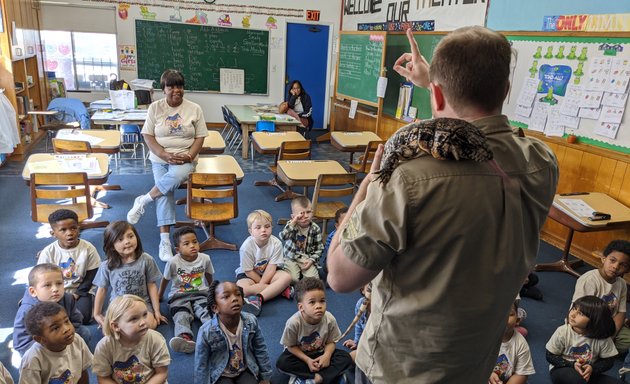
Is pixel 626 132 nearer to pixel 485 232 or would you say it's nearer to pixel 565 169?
pixel 565 169

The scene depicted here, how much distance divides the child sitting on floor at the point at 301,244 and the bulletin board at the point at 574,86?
1.98 metres

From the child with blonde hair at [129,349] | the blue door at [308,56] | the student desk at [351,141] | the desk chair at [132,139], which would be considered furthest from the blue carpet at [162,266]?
the blue door at [308,56]

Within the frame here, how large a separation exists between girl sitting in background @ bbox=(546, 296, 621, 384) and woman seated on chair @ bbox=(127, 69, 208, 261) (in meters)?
2.67

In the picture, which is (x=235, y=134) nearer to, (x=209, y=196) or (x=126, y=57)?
(x=126, y=57)

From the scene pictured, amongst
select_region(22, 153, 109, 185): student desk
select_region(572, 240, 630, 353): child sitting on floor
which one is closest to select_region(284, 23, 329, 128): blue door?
select_region(22, 153, 109, 185): student desk

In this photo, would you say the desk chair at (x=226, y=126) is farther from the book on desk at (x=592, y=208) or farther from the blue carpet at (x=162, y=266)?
the book on desk at (x=592, y=208)

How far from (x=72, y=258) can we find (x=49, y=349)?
101 cm

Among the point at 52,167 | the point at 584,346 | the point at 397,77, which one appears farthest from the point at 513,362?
the point at 397,77

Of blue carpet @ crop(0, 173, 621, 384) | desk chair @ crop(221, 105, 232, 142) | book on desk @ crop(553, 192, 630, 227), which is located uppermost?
book on desk @ crop(553, 192, 630, 227)

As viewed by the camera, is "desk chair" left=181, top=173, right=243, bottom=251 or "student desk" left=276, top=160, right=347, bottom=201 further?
"student desk" left=276, top=160, right=347, bottom=201

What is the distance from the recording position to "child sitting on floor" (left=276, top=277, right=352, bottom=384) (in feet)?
7.59

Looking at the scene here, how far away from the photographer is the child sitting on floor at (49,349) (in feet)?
6.12

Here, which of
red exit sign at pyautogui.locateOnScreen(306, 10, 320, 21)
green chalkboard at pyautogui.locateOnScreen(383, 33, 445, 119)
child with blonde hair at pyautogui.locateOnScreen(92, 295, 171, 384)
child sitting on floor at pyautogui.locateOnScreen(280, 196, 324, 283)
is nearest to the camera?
child with blonde hair at pyautogui.locateOnScreen(92, 295, 171, 384)

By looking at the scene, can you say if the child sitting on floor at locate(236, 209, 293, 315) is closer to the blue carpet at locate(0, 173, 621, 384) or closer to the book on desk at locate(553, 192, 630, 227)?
the blue carpet at locate(0, 173, 621, 384)
